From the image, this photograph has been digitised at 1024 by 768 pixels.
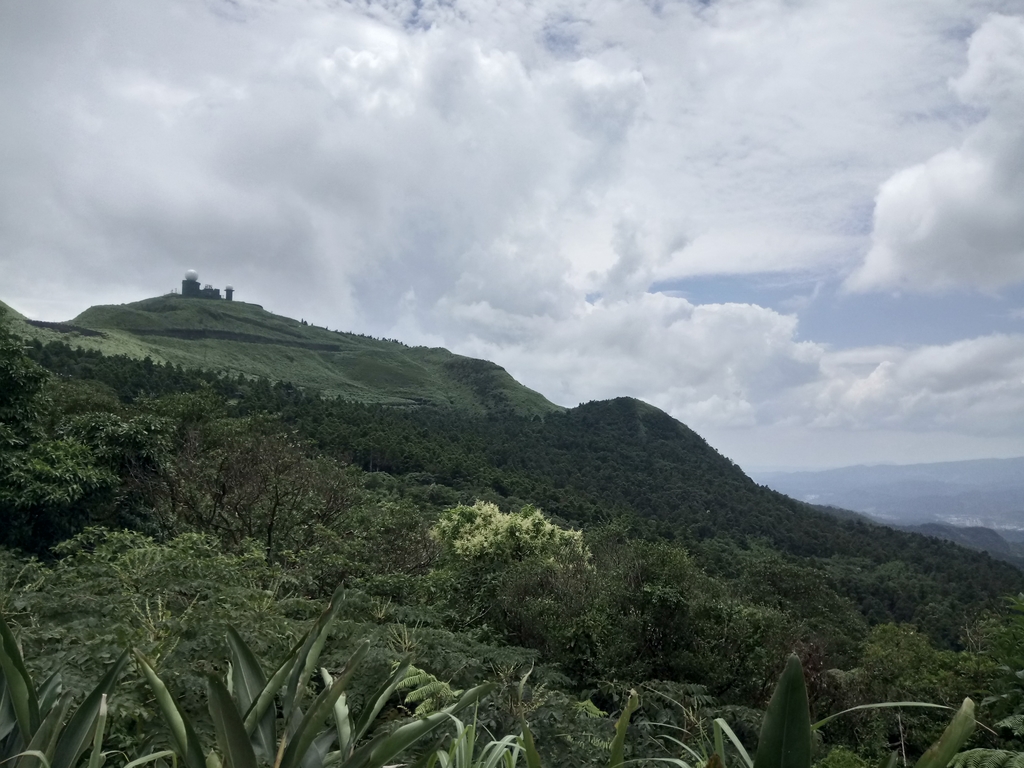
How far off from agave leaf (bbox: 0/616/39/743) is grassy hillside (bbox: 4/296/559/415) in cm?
7351

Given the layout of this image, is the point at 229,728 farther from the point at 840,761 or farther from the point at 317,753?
the point at 840,761

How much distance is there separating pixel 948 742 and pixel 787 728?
28cm

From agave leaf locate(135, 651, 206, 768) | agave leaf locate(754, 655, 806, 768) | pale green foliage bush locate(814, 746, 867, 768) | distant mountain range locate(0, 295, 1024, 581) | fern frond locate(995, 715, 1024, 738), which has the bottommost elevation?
pale green foliage bush locate(814, 746, 867, 768)

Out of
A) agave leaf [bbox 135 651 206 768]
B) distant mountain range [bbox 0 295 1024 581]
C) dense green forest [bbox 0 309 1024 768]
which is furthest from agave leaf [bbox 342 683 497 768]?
distant mountain range [bbox 0 295 1024 581]

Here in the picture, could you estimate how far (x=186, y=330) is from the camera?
307 ft

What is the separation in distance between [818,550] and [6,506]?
5929cm

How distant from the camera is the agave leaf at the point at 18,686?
175 cm

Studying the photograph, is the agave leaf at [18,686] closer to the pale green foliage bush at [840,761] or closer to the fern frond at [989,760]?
the fern frond at [989,760]

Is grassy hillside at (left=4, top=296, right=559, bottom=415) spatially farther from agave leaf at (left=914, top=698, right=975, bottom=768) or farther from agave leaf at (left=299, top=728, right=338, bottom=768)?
agave leaf at (left=914, top=698, right=975, bottom=768)

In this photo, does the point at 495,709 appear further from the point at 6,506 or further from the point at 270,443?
the point at 270,443

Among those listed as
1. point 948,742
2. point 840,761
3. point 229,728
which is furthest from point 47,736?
point 840,761

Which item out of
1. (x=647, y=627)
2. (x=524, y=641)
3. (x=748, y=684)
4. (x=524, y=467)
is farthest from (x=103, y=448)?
(x=524, y=467)

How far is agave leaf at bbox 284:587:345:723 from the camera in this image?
6.34 feet

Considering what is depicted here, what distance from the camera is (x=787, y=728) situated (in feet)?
4.51
